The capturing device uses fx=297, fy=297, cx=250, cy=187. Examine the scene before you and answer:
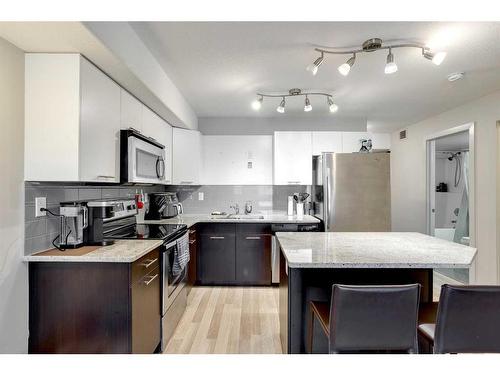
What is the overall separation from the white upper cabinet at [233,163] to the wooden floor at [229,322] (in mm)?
1424

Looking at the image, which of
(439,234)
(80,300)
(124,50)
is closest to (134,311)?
(80,300)

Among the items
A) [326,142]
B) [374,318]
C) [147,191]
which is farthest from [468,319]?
[147,191]

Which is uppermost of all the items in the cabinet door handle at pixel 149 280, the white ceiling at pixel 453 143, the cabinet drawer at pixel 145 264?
the white ceiling at pixel 453 143

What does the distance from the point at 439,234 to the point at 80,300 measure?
5.43 meters

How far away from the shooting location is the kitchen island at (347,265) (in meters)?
1.49

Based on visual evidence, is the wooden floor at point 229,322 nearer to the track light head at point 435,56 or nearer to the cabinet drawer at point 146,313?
the cabinet drawer at point 146,313

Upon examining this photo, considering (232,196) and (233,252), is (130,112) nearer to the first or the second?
(233,252)

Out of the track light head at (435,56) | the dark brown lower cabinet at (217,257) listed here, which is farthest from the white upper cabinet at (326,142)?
the track light head at (435,56)

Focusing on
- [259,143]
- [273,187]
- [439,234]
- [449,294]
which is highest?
[259,143]

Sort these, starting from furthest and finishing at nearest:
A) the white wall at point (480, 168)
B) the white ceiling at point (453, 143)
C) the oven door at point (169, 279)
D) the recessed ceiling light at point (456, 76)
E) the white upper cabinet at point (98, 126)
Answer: the white ceiling at point (453, 143) < the white wall at point (480, 168) < the recessed ceiling light at point (456, 76) < the oven door at point (169, 279) < the white upper cabinet at point (98, 126)

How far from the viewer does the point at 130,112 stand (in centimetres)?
232

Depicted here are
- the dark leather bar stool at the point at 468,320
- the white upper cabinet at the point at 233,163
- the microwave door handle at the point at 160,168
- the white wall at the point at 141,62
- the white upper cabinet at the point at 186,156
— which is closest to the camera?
the dark leather bar stool at the point at 468,320

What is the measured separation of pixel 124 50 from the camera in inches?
70.8
